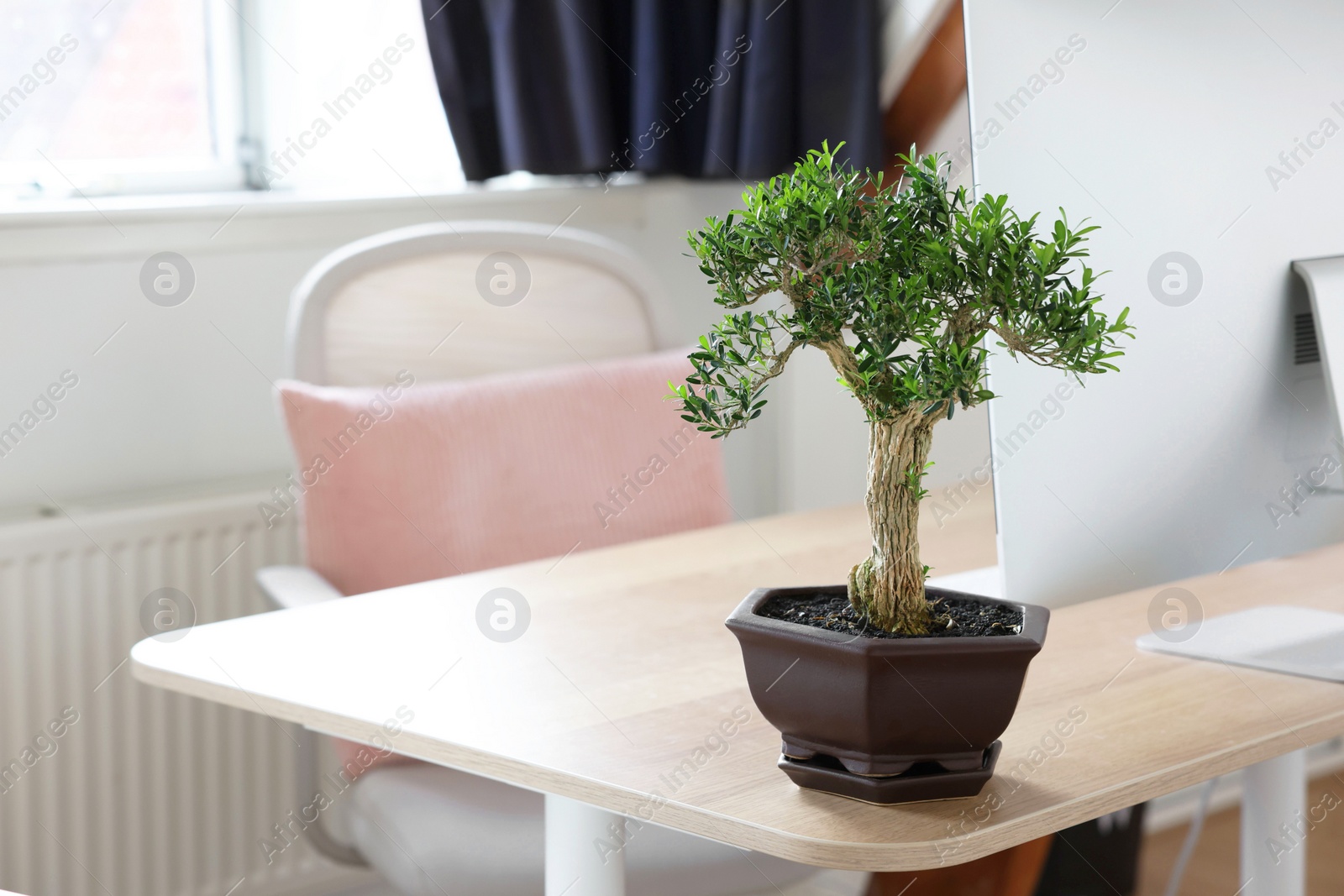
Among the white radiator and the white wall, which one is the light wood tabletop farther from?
the white radiator

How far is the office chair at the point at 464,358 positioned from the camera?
1.26 meters

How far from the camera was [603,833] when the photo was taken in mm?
948

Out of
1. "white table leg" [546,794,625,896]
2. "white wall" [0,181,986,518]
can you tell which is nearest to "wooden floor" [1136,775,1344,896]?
"white wall" [0,181,986,518]

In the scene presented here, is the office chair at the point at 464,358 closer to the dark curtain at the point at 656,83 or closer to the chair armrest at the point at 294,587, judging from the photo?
the chair armrest at the point at 294,587

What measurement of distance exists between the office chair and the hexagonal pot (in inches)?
19.5

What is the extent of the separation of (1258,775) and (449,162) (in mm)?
1692

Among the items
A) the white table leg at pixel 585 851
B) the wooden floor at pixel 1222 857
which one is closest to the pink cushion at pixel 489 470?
the white table leg at pixel 585 851

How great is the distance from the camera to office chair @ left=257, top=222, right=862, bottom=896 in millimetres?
1264

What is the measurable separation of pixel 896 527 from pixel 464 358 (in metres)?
1.12

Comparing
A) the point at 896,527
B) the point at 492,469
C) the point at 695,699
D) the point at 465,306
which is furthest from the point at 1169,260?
the point at 465,306

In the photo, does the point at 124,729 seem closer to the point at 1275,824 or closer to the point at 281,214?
the point at 281,214

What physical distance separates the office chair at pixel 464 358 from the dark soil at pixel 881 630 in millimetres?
494

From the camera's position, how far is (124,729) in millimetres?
1859

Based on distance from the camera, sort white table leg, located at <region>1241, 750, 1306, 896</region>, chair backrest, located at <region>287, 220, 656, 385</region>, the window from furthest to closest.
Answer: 1. the window
2. chair backrest, located at <region>287, 220, 656, 385</region>
3. white table leg, located at <region>1241, 750, 1306, 896</region>
